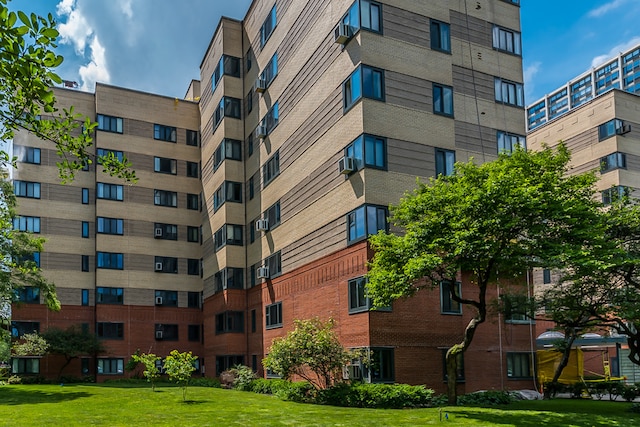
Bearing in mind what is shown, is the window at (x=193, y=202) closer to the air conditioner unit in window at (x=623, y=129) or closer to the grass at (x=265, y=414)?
the grass at (x=265, y=414)

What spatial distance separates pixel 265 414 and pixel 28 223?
37.5 m

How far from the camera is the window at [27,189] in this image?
51688 mm

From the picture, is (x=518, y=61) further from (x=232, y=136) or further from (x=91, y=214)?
(x=91, y=214)

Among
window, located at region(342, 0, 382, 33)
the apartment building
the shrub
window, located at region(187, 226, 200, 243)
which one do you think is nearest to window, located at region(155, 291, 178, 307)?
the apartment building

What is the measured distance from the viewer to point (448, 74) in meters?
31.7

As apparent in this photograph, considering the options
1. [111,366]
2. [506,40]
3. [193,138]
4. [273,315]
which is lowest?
[111,366]

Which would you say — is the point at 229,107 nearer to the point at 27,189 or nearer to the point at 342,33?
the point at 342,33

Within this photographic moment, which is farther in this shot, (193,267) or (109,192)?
(193,267)

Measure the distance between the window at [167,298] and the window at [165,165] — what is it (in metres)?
10.9

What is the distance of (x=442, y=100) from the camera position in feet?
103

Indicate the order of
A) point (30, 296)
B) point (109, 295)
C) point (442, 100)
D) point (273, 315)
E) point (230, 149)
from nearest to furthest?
point (442, 100)
point (273, 315)
point (230, 149)
point (30, 296)
point (109, 295)

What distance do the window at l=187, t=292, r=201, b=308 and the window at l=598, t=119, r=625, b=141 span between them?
1453 inches

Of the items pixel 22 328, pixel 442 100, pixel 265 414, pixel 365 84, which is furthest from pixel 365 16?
pixel 22 328

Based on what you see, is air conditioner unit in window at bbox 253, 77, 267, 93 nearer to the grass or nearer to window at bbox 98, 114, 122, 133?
window at bbox 98, 114, 122, 133
